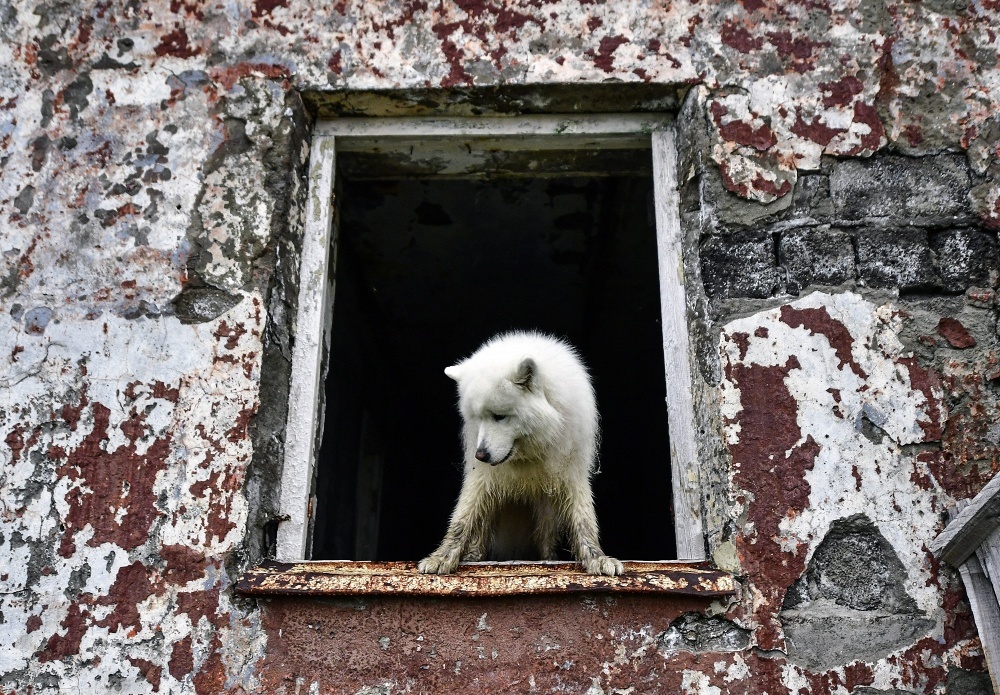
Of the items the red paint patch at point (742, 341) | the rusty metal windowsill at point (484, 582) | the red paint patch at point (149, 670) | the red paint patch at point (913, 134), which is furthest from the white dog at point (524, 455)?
the red paint patch at point (913, 134)

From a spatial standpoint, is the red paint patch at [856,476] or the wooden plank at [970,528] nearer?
the wooden plank at [970,528]

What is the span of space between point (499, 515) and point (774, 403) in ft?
4.20

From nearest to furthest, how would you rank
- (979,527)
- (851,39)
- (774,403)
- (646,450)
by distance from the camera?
(979,527) < (774,403) < (851,39) < (646,450)

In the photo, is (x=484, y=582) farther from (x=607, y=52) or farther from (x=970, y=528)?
(x=607, y=52)

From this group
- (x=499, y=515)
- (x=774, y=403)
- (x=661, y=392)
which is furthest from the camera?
(x=661, y=392)

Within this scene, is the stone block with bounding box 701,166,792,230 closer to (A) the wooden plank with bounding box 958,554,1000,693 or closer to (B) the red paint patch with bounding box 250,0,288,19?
(A) the wooden plank with bounding box 958,554,1000,693

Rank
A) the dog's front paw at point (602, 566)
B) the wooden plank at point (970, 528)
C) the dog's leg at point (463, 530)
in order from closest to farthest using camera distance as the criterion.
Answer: the wooden plank at point (970, 528)
the dog's front paw at point (602, 566)
the dog's leg at point (463, 530)

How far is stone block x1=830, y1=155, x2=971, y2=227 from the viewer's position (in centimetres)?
297

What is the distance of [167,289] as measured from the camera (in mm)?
2965

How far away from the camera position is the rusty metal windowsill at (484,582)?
255 centimetres

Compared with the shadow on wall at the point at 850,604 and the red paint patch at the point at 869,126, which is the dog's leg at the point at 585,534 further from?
Result: the red paint patch at the point at 869,126

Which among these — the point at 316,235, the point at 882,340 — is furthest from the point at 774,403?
the point at 316,235

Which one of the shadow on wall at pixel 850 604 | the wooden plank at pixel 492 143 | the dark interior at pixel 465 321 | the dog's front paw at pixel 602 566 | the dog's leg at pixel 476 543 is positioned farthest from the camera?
the dark interior at pixel 465 321

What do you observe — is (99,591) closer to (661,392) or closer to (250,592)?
(250,592)
